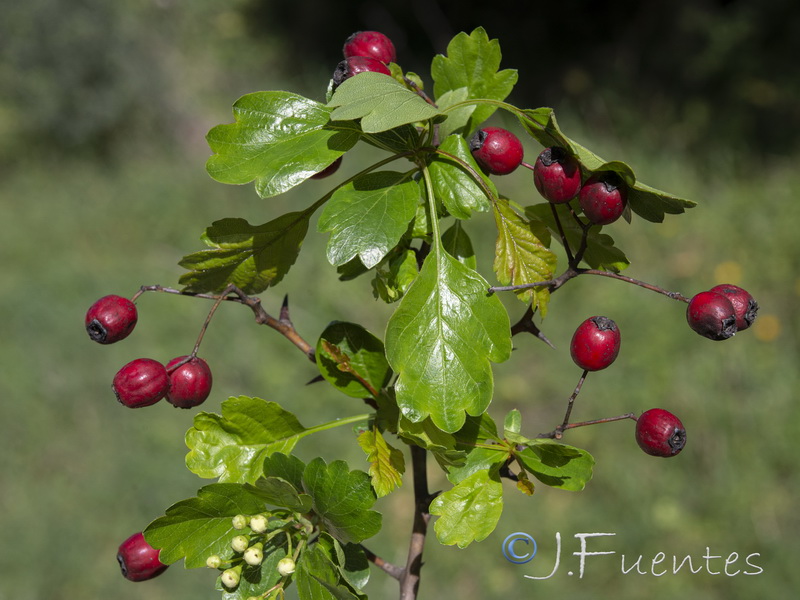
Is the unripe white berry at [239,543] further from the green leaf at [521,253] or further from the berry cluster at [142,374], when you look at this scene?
the green leaf at [521,253]

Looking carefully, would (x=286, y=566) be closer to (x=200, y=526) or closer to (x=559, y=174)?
(x=200, y=526)

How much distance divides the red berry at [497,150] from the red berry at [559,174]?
0.10 metres

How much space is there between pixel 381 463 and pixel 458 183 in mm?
382

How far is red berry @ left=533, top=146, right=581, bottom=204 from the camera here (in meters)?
0.91

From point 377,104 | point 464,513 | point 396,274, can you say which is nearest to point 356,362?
point 396,274

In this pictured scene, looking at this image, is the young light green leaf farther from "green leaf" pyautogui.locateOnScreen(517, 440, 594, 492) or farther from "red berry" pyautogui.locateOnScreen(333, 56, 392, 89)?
"red berry" pyautogui.locateOnScreen(333, 56, 392, 89)

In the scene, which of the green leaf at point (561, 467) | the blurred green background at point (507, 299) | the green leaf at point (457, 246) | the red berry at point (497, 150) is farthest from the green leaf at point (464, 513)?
the blurred green background at point (507, 299)

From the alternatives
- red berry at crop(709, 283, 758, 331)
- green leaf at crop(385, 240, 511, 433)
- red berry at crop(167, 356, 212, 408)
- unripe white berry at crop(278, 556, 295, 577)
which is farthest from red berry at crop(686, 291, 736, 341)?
red berry at crop(167, 356, 212, 408)

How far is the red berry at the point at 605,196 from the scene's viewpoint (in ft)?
2.92

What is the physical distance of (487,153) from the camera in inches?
40.2

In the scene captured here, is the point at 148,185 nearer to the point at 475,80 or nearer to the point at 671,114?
the point at 671,114

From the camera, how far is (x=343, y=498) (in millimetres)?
967

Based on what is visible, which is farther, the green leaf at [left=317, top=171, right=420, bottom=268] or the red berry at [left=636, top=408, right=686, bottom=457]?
the red berry at [left=636, top=408, right=686, bottom=457]

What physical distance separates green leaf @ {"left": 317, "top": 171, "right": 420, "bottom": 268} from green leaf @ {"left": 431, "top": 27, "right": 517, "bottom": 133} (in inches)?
7.2
